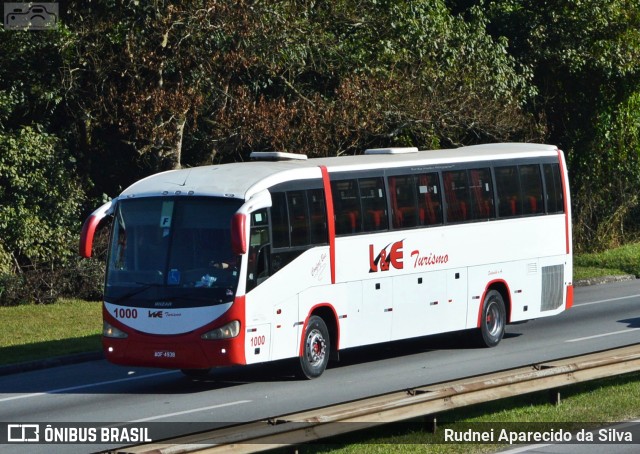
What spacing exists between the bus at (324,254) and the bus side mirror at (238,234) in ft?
0.06

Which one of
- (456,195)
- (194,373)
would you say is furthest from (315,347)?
(456,195)

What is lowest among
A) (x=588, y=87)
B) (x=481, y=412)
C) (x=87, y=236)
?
(x=481, y=412)

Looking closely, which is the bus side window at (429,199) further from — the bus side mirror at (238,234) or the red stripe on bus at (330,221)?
the bus side mirror at (238,234)

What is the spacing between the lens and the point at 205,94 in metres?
27.1

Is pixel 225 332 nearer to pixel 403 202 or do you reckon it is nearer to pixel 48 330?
pixel 403 202

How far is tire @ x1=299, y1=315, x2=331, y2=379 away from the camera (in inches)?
653

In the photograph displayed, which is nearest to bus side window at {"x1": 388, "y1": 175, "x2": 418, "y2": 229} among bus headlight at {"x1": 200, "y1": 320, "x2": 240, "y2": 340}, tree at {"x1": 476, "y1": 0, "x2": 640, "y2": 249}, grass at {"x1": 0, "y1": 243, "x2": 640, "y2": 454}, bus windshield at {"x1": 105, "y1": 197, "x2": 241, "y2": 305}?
bus windshield at {"x1": 105, "y1": 197, "x2": 241, "y2": 305}

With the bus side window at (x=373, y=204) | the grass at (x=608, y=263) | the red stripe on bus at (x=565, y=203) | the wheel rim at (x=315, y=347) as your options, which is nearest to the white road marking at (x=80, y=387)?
the wheel rim at (x=315, y=347)

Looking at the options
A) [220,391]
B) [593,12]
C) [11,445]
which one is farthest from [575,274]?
[11,445]

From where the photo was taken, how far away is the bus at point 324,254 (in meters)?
15.6

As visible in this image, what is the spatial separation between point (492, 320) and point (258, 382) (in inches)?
198

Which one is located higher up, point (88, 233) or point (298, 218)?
point (298, 218)

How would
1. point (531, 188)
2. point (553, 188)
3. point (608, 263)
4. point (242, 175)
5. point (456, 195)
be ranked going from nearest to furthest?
1. point (242, 175)
2. point (456, 195)
3. point (531, 188)
4. point (553, 188)
5. point (608, 263)

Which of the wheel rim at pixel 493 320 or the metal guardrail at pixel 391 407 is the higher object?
the metal guardrail at pixel 391 407
